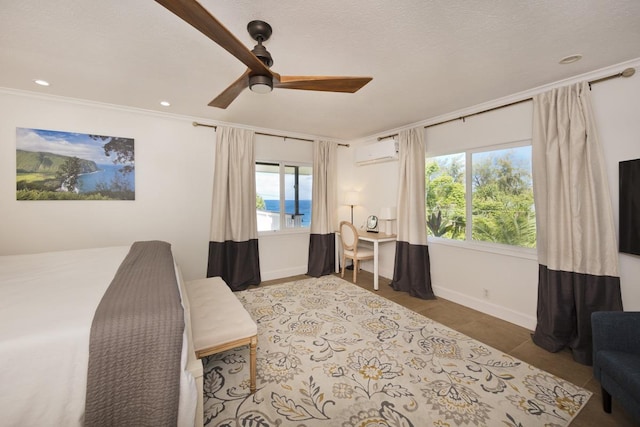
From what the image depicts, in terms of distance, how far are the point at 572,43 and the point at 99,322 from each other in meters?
3.32

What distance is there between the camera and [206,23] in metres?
1.08

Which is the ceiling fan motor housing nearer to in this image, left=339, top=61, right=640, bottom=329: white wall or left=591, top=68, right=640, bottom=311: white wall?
left=339, top=61, right=640, bottom=329: white wall

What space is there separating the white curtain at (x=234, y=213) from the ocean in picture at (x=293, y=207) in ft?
1.35

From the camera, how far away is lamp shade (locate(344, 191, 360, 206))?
4.56 metres

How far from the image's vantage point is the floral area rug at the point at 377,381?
5.19ft

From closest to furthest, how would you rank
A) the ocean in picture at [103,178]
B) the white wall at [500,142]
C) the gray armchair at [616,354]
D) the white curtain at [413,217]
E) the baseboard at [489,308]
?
1. the gray armchair at [616,354]
2. the white wall at [500,142]
3. the baseboard at [489,308]
4. the ocean in picture at [103,178]
5. the white curtain at [413,217]

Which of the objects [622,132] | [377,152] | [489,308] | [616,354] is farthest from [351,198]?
[616,354]

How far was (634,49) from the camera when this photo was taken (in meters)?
1.88

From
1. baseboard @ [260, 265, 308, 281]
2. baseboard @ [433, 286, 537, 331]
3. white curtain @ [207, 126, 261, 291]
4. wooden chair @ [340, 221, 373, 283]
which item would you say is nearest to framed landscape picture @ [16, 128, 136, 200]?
white curtain @ [207, 126, 261, 291]

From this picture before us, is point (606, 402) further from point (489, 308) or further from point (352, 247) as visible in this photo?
point (352, 247)

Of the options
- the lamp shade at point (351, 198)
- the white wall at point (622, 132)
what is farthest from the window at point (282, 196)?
the white wall at point (622, 132)

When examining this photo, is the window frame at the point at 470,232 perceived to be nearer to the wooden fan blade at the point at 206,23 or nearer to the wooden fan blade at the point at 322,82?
the wooden fan blade at the point at 322,82

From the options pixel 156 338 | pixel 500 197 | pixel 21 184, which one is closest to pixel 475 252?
pixel 500 197

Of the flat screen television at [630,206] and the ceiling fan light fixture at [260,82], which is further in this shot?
the flat screen television at [630,206]
